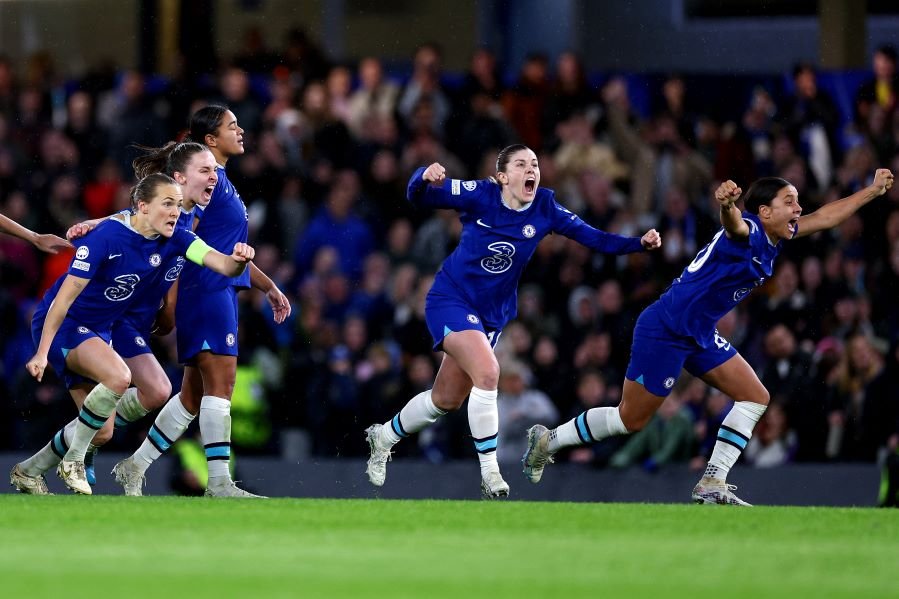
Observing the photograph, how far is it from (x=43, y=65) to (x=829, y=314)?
8796 millimetres

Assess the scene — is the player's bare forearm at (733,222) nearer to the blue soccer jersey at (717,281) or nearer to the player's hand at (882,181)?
the blue soccer jersey at (717,281)

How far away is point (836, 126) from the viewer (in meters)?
17.1

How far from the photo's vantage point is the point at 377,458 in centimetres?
1115

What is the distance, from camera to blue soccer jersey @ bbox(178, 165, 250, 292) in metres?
10.5

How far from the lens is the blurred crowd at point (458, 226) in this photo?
1477 centimetres

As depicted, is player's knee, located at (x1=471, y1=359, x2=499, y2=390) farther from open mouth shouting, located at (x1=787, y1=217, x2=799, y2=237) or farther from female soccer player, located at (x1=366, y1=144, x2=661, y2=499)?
open mouth shouting, located at (x1=787, y1=217, x2=799, y2=237)

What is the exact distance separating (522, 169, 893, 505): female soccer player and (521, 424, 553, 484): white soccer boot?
59 centimetres

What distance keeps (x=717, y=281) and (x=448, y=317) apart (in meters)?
1.71

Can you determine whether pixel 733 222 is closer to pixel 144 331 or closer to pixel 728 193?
pixel 728 193

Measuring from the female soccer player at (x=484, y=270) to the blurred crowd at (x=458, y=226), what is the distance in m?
3.79

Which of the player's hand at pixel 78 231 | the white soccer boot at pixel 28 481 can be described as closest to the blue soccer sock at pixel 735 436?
the player's hand at pixel 78 231

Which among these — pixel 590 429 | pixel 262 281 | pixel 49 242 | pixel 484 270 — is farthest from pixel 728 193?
pixel 49 242

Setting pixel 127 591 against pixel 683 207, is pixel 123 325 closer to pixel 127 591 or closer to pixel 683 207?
pixel 127 591

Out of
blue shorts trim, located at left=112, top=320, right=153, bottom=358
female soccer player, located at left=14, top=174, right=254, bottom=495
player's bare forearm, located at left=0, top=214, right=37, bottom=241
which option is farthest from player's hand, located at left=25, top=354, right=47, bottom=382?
player's bare forearm, located at left=0, top=214, right=37, bottom=241
